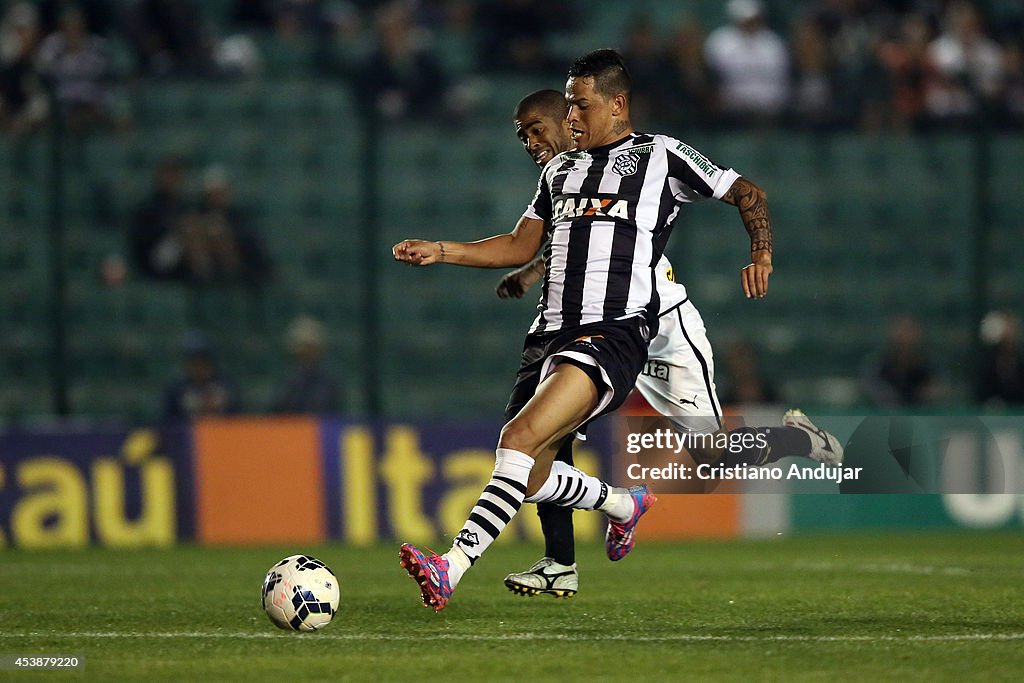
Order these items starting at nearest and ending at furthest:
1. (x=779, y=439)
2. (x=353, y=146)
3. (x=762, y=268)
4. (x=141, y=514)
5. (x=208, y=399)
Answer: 1. (x=762, y=268)
2. (x=779, y=439)
3. (x=141, y=514)
4. (x=208, y=399)
5. (x=353, y=146)

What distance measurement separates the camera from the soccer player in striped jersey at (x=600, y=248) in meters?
6.00

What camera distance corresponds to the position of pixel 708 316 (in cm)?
1212

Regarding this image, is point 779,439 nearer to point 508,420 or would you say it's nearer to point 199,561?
point 508,420

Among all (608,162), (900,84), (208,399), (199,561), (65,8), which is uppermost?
(65,8)

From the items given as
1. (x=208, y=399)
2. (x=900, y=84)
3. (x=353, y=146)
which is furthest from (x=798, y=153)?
(x=208, y=399)

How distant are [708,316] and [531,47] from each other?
3431mm

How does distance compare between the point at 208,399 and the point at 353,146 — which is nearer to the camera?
the point at 208,399

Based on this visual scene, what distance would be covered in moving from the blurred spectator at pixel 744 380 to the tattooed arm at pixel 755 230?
5496mm

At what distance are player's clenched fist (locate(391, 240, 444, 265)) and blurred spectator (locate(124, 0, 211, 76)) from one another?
8286 millimetres

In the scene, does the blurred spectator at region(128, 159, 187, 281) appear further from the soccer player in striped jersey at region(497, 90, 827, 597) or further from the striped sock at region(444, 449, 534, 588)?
the striped sock at region(444, 449, 534, 588)

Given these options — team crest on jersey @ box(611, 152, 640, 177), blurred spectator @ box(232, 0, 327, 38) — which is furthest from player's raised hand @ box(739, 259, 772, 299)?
blurred spectator @ box(232, 0, 327, 38)

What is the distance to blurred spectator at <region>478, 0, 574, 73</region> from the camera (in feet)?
46.4

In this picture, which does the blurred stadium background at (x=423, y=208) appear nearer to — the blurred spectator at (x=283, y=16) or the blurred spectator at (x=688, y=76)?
the blurred spectator at (x=688, y=76)

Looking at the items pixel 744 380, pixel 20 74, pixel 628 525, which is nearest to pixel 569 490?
pixel 628 525
